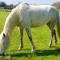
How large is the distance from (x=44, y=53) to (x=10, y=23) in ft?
6.13

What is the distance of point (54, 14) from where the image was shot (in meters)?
11.8

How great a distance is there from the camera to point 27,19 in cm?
1059

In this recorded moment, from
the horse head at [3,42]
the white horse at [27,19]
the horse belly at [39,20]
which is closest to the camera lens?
the horse head at [3,42]

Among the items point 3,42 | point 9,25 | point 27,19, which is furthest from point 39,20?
point 3,42

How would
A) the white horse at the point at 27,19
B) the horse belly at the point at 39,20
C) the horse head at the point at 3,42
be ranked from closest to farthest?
the horse head at the point at 3,42
the white horse at the point at 27,19
the horse belly at the point at 39,20

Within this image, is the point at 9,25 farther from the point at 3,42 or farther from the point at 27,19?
the point at 27,19

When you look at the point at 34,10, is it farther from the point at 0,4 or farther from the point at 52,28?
the point at 0,4

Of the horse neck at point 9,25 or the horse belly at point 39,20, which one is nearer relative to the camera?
the horse neck at point 9,25

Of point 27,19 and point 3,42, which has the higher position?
point 27,19

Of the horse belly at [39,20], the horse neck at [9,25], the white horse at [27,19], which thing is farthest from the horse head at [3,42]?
the horse belly at [39,20]

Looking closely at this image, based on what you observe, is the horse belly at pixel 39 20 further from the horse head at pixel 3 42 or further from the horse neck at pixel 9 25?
the horse head at pixel 3 42

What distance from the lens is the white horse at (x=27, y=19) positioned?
9.64 m

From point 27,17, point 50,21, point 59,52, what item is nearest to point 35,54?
point 59,52

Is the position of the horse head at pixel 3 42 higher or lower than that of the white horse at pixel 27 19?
lower
